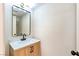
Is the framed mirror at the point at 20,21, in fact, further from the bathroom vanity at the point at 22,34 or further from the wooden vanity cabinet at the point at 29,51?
the wooden vanity cabinet at the point at 29,51

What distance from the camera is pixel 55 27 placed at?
106 centimetres

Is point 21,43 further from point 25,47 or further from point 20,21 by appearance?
point 20,21

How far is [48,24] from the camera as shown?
1.06 metres

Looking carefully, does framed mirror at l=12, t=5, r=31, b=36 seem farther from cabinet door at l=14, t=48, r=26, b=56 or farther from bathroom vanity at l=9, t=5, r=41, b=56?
cabinet door at l=14, t=48, r=26, b=56

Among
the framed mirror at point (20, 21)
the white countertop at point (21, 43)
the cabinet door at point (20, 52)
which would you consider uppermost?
Answer: the framed mirror at point (20, 21)

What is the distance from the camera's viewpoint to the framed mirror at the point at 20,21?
3.23ft

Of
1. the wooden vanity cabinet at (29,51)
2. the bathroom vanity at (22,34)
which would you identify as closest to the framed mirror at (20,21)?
the bathroom vanity at (22,34)

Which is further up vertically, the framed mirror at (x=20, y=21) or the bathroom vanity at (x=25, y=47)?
the framed mirror at (x=20, y=21)

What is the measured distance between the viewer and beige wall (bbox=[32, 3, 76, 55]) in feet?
3.35

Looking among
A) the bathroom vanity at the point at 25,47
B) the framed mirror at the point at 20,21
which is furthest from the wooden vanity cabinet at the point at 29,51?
the framed mirror at the point at 20,21

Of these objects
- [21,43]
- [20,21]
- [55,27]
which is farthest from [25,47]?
[55,27]

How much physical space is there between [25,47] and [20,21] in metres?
0.28

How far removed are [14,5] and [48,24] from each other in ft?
1.39

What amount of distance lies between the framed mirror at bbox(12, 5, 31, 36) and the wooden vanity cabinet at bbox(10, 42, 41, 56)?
155 millimetres
